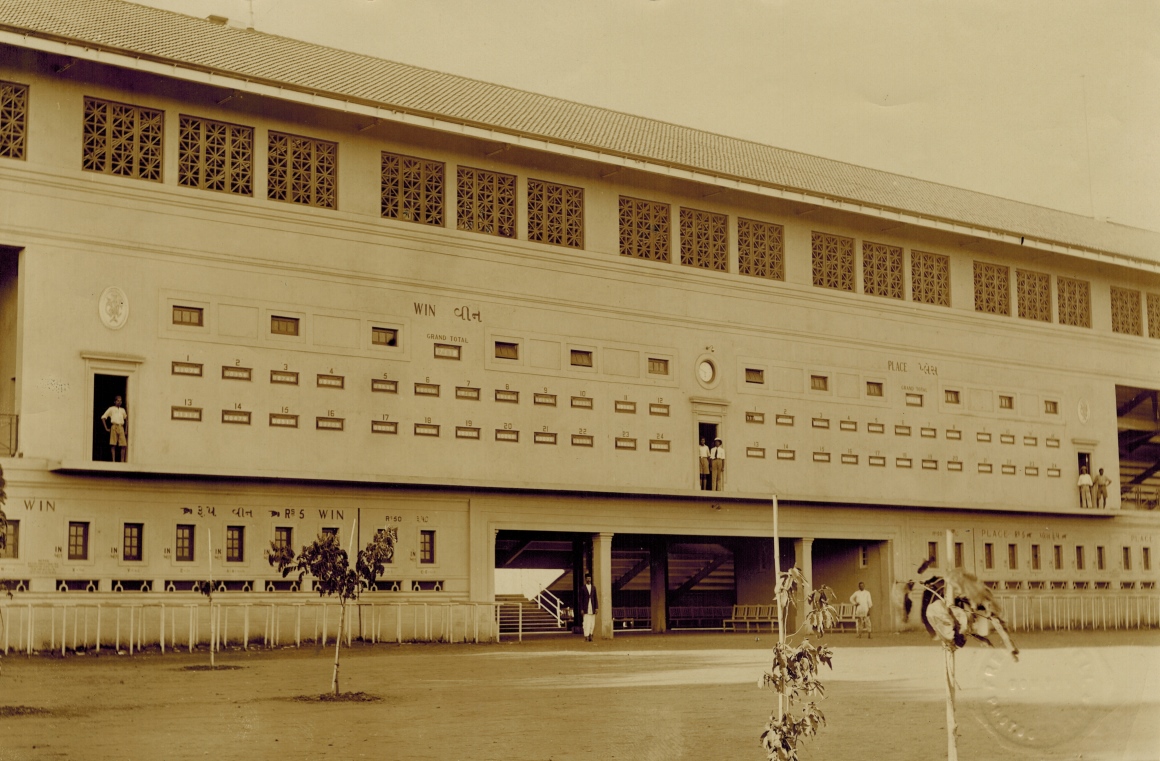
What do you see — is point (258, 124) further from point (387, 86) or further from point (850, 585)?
point (850, 585)

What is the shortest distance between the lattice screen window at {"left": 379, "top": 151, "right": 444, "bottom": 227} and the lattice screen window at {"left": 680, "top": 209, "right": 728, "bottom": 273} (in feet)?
22.6

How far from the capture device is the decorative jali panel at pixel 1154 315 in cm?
4244

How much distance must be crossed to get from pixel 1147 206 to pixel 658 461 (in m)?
16.5

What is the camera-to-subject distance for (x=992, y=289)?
38531mm

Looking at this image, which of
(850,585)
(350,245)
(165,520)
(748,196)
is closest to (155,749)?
(165,520)

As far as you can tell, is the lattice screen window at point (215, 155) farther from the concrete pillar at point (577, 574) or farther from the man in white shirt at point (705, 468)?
the concrete pillar at point (577, 574)

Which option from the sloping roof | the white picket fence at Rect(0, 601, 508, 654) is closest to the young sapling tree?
the white picket fence at Rect(0, 601, 508, 654)

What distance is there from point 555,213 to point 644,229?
2.53 m

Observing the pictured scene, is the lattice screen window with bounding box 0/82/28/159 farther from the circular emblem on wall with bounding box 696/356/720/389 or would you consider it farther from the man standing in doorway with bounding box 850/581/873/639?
the man standing in doorway with bounding box 850/581/873/639

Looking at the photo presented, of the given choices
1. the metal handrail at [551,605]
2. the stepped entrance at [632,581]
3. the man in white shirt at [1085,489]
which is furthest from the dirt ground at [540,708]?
the man in white shirt at [1085,489]

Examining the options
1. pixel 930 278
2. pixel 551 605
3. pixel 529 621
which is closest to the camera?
pixel 529 621

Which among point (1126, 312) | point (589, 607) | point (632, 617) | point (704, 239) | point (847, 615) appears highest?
point (704, 239)

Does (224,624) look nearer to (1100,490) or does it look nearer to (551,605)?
(551,605)

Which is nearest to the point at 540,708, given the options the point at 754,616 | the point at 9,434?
the point at 9,434
